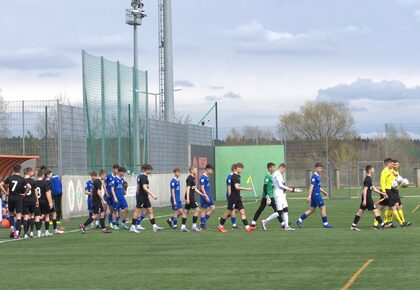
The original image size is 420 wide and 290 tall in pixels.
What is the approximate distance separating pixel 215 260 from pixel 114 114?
83.6ft

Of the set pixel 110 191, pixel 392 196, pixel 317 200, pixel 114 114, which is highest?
pixel 114 114

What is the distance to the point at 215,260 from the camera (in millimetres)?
17047

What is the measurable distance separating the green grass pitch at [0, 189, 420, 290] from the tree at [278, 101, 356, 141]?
69.8 metres

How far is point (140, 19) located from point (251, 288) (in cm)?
4210

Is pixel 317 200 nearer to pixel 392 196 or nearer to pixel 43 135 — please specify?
pixel 392 196

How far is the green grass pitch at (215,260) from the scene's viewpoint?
1375 centimetres

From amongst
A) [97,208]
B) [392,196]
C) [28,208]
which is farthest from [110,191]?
[392,196]

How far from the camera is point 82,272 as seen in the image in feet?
50.6

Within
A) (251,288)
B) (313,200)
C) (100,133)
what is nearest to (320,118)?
(100,133)

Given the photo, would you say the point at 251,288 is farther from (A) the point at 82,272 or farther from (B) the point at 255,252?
(B) the point at 255,252

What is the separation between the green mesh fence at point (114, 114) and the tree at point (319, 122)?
4984 cm

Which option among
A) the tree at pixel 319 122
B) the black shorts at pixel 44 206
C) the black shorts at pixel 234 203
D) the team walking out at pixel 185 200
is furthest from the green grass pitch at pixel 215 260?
the tree at pixel 319 122

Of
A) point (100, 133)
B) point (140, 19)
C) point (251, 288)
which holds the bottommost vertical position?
point (251, 288)

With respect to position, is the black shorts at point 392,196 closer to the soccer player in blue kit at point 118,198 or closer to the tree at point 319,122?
the soccer player in blue kit at point 118,198
